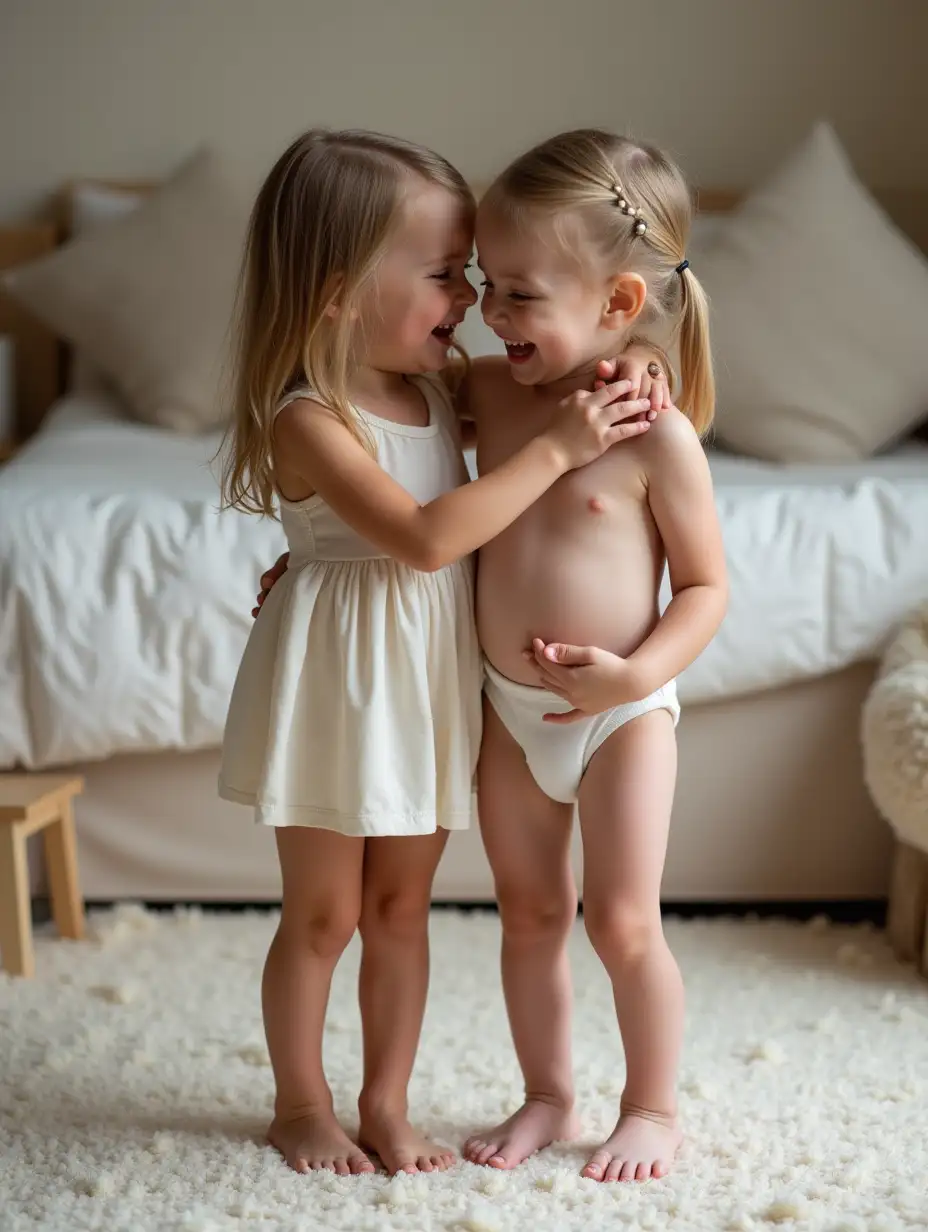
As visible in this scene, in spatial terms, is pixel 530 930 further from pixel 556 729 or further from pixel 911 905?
pixel 911 905

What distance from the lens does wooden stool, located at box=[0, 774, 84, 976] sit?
5.68 feet

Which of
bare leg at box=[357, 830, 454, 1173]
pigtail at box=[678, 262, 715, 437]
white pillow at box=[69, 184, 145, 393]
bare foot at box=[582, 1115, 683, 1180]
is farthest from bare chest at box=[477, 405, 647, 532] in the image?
white pillow at box=[69, 184, 145, 393]

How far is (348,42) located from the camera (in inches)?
114

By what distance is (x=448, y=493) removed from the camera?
118 centimetres

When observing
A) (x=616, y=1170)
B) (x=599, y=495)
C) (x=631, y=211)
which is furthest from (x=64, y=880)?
(x=631, y=211)

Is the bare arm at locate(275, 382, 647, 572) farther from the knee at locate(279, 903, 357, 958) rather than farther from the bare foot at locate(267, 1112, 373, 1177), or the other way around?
the bare foot at locate(267, 1112, 373, 1177)

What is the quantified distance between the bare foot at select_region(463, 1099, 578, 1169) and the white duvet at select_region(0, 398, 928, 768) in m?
0.62

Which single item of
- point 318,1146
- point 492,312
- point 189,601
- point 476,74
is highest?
point 476,74

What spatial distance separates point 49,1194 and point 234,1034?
1.22ft

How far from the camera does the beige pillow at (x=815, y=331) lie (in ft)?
7.98

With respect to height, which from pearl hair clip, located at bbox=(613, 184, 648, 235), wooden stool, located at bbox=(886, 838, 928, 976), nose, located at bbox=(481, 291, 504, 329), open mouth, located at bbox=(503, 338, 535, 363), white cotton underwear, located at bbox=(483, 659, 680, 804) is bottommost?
wooden stool, located at bbox=(886, 838, 928, 976)

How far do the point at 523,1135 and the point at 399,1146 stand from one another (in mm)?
111

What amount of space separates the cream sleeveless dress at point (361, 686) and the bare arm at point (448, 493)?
0.05 meters

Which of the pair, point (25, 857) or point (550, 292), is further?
point (25, 857)
